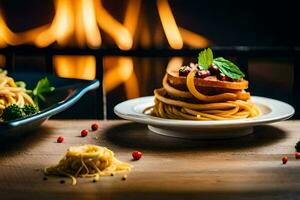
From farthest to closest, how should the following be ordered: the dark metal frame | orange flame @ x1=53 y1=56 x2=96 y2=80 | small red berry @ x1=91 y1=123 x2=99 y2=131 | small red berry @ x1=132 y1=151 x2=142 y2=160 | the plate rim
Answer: orange flame @ x1=53 y1=56 x2=96 y2=80, the dark metal frame, small red berry @ x1=91 y1=123 x2=99 y2=131, the plate rim, small red berry @ x1=132 y1=151 x2=142 y2=160

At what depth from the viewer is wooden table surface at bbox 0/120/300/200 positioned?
136 centimetres

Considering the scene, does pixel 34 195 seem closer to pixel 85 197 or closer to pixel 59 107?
pixel 85 197

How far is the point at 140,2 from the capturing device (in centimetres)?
259

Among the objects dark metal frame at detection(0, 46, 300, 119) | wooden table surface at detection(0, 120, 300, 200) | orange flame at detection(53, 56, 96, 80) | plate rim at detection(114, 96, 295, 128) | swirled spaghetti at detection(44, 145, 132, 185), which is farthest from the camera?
orange flame at detection(53, 56, 96, 80)

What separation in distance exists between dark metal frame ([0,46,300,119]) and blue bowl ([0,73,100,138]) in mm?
433

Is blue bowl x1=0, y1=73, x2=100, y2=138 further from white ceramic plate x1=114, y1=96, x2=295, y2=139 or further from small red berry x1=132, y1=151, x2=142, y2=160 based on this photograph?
small red berry x1=132, y1=151, x2=142, y2=160

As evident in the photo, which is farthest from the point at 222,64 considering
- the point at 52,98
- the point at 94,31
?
the point at 94,31

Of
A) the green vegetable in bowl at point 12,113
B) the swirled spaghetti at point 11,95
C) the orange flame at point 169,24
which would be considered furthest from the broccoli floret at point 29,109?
the orange flame at point 169,24

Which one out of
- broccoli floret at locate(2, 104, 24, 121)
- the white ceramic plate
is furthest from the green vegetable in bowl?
the white ceramic plate

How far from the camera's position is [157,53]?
8.44ft

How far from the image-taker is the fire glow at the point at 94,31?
260cm

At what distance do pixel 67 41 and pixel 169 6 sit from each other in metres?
0.44

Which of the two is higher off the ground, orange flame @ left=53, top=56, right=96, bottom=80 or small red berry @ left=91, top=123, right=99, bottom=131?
orange flame @ left=53, top=56, right=96, bottom=80

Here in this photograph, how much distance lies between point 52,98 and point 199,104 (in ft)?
1.60
